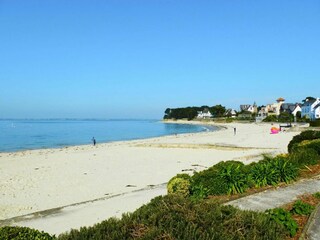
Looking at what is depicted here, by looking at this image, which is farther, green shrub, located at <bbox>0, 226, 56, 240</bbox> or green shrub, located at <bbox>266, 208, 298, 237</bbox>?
green shrub, located at <bbox>266, 208, 298, 237</bbox>

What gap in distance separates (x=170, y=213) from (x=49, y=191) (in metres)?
12.6

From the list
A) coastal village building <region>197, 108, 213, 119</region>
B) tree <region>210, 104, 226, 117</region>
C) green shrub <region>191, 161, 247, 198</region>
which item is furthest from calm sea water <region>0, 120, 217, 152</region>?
coastal village building <region>197, 108, 213, 119</region>

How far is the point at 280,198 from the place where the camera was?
819 centimetres

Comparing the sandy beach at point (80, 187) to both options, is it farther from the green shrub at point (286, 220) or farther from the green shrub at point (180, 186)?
the green shrub at point (286, 220)

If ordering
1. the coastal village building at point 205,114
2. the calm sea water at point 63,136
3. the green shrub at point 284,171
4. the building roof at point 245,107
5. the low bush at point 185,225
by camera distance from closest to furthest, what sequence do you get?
the low bush at point 185,225 < the green shrub at point 284,171 < the calm sea water at point 63,136 < the building roof at point 245,107 < the coastal village building at point 205,114

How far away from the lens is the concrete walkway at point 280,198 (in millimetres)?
6312

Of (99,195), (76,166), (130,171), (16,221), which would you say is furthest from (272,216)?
(76,166)

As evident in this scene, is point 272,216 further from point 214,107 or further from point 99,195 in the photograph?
point 214,107

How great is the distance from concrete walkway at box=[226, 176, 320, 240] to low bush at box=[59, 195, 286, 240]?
1.44 m

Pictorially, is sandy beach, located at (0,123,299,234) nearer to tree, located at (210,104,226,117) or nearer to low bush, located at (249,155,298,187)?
low bush, located at (249,155,298,187)

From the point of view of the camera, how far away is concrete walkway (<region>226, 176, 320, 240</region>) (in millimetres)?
6312

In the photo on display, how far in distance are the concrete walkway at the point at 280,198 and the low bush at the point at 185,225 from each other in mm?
1442

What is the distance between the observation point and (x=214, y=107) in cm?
16425

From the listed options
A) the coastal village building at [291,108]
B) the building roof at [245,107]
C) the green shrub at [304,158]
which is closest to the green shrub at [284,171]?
the green shrub at [304,158]
